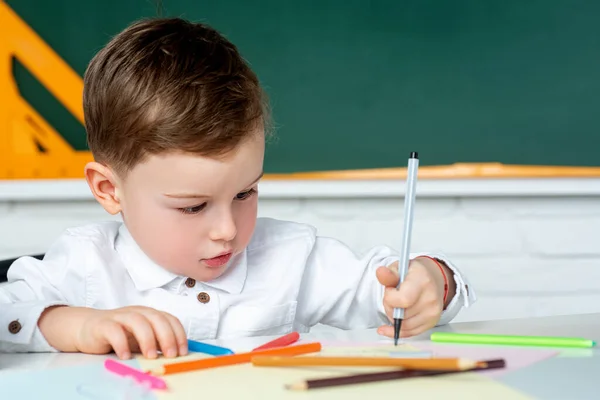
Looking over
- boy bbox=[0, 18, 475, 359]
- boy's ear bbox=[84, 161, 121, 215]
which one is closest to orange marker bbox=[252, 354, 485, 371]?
boy bbox=[0, 18, 475, 359]

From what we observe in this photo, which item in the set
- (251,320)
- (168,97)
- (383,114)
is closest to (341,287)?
(251,320)

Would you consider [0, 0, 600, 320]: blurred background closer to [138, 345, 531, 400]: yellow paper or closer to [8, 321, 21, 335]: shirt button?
[8, 321, 21, 335]: shirt button

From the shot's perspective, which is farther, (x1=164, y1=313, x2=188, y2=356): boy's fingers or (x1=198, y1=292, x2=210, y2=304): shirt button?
(x1=198, y1=292, x2=210, y2=304): shirt button

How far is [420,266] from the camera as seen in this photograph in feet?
2.54

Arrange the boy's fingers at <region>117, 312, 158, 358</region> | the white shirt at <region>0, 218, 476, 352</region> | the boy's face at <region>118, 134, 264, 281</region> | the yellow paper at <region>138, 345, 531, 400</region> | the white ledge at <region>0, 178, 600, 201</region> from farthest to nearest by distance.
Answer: the white ledge at <region>0, 178, 600, 201</region> < the white shirt at <region>0, 218, 476, 352</region> < the boy's face at <region>118, 134, 264, 281</region> < the boy's fingers at <region>117, 312, 158, 358</region> < the yellow paper at <region>138, 345, 531, 400</region>

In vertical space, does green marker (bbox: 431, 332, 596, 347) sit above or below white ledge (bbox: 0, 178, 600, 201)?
below

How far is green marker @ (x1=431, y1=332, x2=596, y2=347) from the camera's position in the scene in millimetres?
646

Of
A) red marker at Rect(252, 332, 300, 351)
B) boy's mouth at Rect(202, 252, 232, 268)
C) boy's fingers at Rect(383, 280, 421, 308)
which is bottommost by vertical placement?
red marker at Rect(252, 332, 300, 351)

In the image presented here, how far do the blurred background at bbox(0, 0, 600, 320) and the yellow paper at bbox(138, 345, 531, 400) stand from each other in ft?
2.96

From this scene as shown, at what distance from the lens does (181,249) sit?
2.56 feet

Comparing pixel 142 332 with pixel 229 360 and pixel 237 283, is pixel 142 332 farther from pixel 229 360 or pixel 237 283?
pixel 237 283

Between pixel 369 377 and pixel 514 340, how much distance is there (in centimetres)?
19

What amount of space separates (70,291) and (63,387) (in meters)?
0.35

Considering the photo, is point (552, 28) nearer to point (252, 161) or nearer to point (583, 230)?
point (583, 230)
